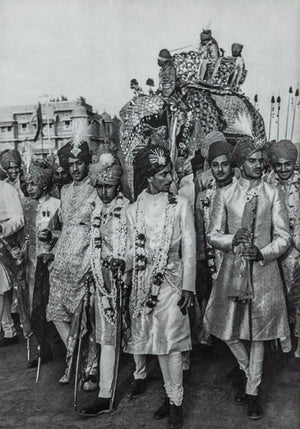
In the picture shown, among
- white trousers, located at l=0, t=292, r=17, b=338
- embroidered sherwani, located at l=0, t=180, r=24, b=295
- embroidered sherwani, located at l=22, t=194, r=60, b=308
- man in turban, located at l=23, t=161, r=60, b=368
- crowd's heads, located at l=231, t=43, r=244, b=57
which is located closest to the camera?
man in turban, located at l=23, t=161, r=60, b=368

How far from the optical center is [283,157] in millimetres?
3945

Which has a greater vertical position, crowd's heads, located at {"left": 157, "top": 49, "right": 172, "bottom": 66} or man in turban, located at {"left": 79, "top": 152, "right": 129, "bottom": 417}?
crowd's heads, located at {"left": 157, "top": 49, "right": 172, "bottom": 66}

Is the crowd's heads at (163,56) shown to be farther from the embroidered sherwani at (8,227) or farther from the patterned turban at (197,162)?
the embroidered sherwani at (8,227)

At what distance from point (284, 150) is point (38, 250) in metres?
2.52

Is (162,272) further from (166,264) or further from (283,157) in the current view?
(283,157)

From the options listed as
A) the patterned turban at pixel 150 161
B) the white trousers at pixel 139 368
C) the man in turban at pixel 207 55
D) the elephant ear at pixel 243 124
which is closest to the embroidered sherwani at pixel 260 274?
the patterned turban at pixel 150 161

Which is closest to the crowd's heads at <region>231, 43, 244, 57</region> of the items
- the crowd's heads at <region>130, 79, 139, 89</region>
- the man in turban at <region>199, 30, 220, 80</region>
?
the man in turban at <region>199, 30, 220, 80</region>

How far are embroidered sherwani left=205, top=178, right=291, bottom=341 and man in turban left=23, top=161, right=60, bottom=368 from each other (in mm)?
1633

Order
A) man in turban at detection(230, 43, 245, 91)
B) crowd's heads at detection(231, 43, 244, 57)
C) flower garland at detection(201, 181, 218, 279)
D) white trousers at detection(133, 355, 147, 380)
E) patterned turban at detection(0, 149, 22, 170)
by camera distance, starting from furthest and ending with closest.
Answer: man in turban at detection(230, 43, 245, 91) → patterned turban at detection(0, 149, 22, 170) → crowd's heads at detection(231, 43, 244, 57) → flower garland at detection(201, 181, 218, 279) → white trousers at detection(133, 355, 147, 380)

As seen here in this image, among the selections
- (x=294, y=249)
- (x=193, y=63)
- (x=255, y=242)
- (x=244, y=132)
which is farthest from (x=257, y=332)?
(x=193, y=63)

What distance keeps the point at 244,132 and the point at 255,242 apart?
405 centimetres

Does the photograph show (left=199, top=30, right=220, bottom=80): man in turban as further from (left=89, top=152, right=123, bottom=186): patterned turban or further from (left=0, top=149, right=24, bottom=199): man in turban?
(left=89, top=152, right=123, bottom=186): patterned turban

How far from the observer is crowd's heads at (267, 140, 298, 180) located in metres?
3.91

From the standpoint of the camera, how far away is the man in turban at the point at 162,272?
3.24 metres
